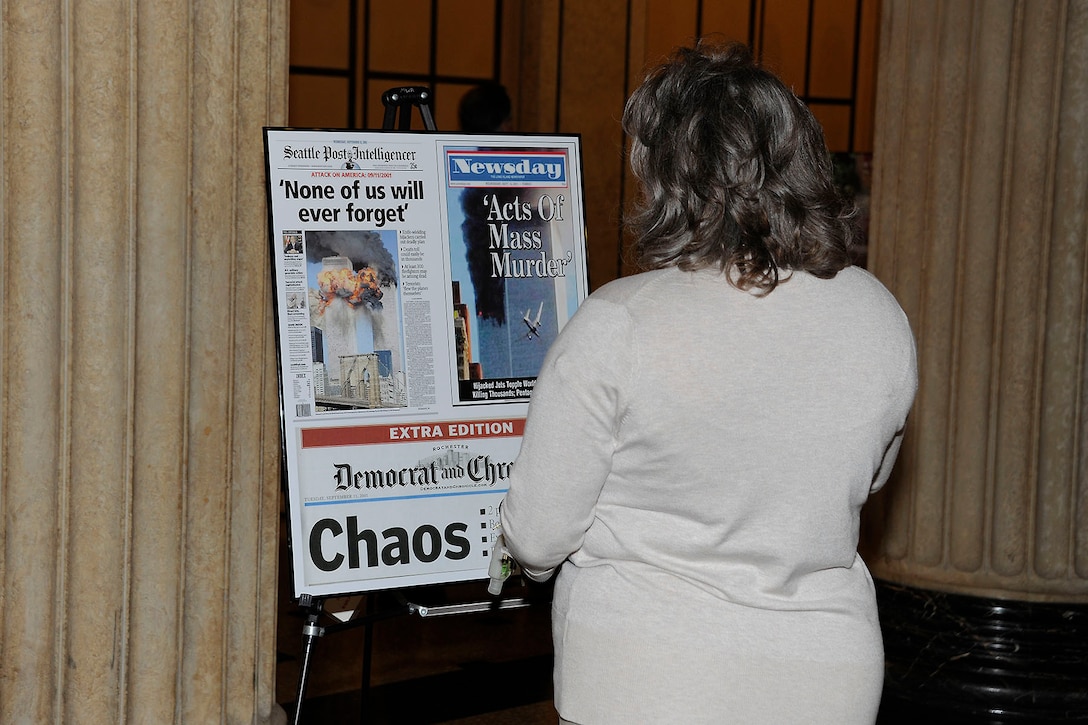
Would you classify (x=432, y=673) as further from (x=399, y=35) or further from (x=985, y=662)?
(x=399, y=35)

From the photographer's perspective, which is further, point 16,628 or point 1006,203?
point 1006,203

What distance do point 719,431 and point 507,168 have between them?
1.33 metres

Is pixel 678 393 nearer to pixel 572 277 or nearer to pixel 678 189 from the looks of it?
pixel 678 189

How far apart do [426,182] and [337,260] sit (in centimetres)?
27

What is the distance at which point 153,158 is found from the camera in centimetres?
237

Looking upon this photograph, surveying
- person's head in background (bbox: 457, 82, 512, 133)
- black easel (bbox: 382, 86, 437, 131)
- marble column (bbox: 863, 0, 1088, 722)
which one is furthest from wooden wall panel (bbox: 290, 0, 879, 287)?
black easel (bbox: 382, 86, 437, 131)

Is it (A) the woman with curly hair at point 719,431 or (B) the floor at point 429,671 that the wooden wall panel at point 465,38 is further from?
(A) the woman with curly hair at point 719,431

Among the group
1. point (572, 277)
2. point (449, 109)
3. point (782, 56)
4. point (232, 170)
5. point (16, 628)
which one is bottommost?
point (16, 628)

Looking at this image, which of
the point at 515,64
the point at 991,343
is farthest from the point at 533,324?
the point at 515,64

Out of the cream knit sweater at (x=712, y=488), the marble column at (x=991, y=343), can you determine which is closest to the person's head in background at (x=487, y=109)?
the marble column at (x=991, y=343)

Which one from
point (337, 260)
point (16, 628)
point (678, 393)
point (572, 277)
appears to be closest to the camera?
point (678, 393)

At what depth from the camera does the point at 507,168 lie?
2.77m

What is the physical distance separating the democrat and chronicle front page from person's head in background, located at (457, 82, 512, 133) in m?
2.32

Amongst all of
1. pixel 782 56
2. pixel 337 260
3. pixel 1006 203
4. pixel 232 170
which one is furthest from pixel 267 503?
pixel 782 56
